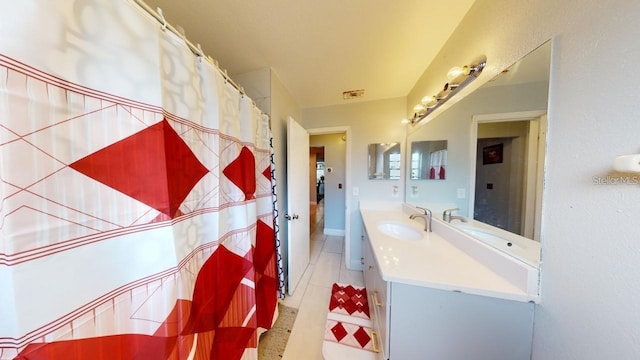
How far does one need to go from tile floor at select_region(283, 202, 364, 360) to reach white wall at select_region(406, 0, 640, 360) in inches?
48.1

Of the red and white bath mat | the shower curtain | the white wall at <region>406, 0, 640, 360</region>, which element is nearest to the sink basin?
the red and white bath mat

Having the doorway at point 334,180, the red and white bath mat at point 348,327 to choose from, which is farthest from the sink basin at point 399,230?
the doorway at point 334,180

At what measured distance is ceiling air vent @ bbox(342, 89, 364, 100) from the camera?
194 cm

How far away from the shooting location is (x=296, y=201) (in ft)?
6.04

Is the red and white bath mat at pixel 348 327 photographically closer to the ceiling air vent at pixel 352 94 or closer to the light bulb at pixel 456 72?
the light bulb at pixel 456 72

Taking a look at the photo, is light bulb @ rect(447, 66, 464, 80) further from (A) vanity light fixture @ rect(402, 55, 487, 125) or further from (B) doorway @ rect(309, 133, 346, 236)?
(B) doorway @ rect(309, 133, 346, 236)

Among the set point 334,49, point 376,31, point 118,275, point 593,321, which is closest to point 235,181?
point 118,275

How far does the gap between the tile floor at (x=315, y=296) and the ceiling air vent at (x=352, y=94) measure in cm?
210

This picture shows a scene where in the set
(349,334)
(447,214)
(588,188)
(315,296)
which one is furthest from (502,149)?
(315,296)

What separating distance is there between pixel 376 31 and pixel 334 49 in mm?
314

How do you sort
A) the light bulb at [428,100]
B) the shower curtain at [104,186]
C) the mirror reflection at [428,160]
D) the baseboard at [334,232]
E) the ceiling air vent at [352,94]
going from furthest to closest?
the baseboard at [334,232] < the ceiling air vent at [352,94] < the mirror reflection at [428,160] < the light bulb at [428,100] < the shower curtain at [104,186]

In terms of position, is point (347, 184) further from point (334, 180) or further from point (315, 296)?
point (334, 180)

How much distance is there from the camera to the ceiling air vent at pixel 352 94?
6.35 feet

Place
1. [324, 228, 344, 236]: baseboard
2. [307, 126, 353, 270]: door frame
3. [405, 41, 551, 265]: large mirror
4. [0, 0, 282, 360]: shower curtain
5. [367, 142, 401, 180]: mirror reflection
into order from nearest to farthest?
[0, 0, 282, 360]: shower curtain, [405, 41, 551, 265]: large mirror, [367, 142, 401, 180]: mirror reflection, [307, 126, 353, 270]: door frame, [324, 228, 344, 236]: baseboard
